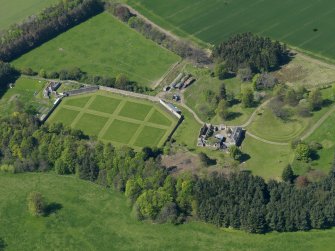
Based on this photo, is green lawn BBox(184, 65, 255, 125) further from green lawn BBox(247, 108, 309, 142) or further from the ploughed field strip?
the ploughed field strip

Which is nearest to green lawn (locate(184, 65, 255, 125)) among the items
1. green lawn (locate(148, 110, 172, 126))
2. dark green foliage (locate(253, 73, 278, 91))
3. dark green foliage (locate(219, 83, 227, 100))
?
dark green foliage (locate(219, 83, 227, 100))

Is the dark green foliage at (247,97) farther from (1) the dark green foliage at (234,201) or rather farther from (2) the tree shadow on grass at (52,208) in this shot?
(2) the tree shadow on grass at (52,208)

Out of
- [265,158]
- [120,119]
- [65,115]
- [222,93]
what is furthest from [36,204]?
[222,93]

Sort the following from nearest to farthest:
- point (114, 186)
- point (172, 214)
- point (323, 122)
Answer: point (172, 214) → point (114, 186) → point (323, 122)

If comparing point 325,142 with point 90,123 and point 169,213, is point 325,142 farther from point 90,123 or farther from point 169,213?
point 90,123

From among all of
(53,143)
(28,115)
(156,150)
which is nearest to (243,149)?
(156,150)

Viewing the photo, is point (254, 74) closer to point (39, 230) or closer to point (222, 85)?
point (222, 85)
